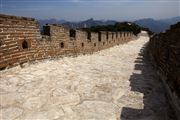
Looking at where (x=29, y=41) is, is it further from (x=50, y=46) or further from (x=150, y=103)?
(x=150, y=103)

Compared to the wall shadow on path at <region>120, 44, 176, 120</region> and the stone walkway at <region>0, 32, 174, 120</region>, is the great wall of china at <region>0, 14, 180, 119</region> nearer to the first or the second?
the wall shadow on path at <region>120, 44, 176, 120</region>

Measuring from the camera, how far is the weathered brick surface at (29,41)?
6059mm

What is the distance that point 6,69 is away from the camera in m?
6.03

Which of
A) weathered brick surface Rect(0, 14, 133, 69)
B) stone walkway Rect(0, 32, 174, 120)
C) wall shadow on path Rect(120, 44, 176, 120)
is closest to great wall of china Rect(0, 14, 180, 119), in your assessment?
weathered brick surface Rect(0, 14, 133, 69)

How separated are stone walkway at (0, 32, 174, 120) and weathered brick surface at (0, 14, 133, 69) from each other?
0.39 m

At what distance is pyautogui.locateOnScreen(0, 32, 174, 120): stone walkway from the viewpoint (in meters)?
3.82

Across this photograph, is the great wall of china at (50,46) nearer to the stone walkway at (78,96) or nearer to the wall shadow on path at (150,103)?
the wall shadow on path at (150,103)

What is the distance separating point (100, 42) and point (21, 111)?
436 inches

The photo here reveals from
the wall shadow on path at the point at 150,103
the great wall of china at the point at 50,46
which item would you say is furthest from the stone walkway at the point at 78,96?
the great wall of china at the point at 50,46

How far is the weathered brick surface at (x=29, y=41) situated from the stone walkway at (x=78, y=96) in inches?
15.4

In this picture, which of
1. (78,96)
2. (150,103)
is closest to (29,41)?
(78,96)

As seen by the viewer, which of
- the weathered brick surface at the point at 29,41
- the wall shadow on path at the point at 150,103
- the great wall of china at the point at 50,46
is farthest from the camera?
the weathered brick surface at the point at 29,41

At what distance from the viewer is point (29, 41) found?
7086 millimetres

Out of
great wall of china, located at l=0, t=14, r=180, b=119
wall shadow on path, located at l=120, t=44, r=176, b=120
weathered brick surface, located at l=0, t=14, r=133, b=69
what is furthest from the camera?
weathered brick surface, located at l=0, t=14, r=133, b=69
